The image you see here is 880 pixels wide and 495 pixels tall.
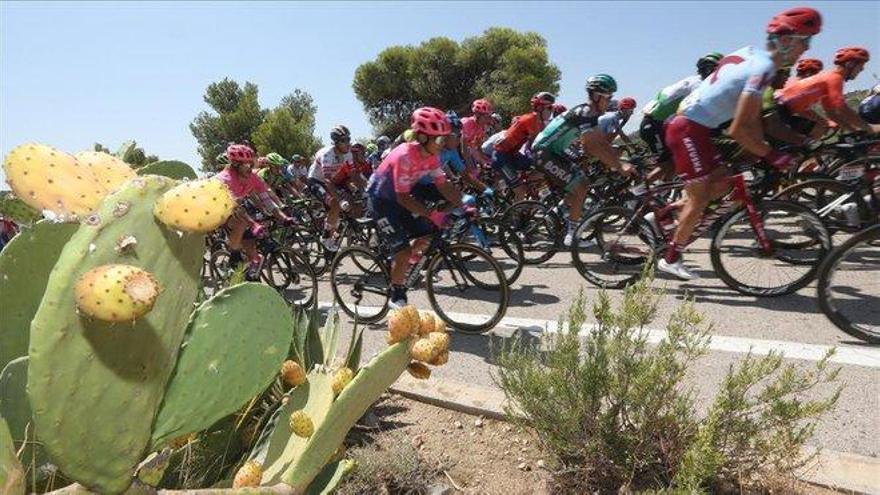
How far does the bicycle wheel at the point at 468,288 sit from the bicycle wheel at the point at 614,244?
45.6 inches

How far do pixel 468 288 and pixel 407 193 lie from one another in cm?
136

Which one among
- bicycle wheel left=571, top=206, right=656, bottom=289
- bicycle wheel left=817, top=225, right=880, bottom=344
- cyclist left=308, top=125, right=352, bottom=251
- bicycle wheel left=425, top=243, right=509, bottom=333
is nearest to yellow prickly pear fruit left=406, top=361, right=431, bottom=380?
bicycle wheel left=425, top=243, right=509, bottom=333

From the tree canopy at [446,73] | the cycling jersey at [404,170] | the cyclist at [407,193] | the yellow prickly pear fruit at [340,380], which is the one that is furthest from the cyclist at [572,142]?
the tree canopy at [446,73]

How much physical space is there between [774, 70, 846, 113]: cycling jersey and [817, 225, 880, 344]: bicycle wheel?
6.23 ft

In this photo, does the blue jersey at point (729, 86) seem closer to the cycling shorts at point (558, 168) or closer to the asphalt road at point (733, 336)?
the asphalt road at point (733, 336)

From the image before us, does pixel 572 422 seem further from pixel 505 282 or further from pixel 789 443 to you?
pixel 505 282

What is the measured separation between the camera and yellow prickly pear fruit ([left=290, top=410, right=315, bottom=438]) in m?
1.86

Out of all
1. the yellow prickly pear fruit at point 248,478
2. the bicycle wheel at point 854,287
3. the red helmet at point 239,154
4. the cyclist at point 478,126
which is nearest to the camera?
the yellow prickly pear fruit at point 248,478

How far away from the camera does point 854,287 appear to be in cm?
472

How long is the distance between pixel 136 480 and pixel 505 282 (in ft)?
12.4

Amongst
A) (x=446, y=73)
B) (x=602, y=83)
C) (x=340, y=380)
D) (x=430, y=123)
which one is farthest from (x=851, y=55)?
(x=446, y=73)

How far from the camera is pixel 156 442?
4.93ft

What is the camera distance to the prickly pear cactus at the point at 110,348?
114cm

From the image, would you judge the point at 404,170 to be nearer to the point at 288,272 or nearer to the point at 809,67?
the point at 288,272
